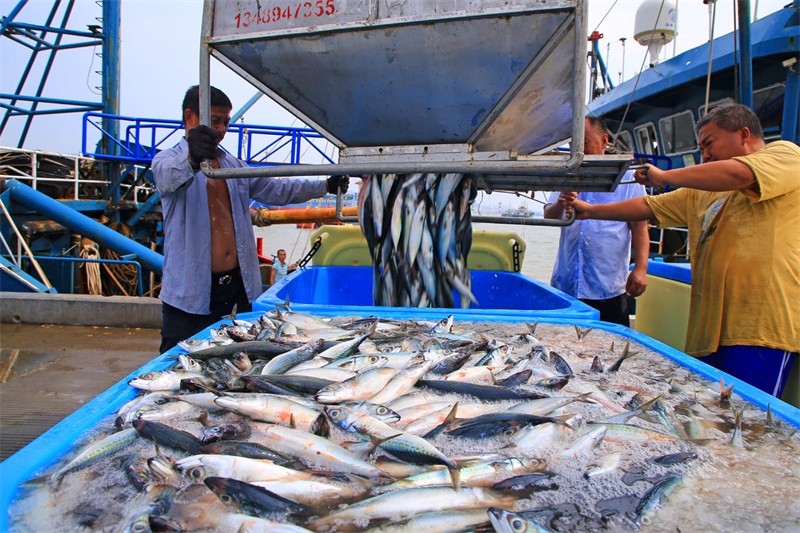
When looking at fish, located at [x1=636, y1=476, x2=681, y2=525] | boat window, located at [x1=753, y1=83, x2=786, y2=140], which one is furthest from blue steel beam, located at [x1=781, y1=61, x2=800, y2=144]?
fish, located at [x1=636, y1=476, x2=681, y2=525]

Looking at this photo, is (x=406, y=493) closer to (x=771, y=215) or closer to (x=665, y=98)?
(x=771, y=215)

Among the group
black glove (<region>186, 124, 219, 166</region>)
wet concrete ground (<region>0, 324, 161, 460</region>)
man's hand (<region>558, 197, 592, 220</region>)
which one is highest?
black glove (<region>186, 124, 219, 166</region>)

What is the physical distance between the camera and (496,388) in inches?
67.2

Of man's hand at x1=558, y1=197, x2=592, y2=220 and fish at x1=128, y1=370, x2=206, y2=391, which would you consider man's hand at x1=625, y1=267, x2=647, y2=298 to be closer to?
man's hand at x1=558, y1=197, x2=592, y2=220

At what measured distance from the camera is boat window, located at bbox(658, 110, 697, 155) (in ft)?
32.6

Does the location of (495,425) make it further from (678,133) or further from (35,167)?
(35,167)

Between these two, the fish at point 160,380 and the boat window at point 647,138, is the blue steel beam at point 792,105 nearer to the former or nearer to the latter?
the boat window at point 647,138

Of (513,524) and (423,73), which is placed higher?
(423,73)

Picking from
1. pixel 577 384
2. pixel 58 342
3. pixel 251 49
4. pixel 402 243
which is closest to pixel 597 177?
pixel 402 243

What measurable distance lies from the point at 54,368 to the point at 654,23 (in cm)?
1362

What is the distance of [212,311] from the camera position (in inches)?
132

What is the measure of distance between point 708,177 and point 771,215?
44 centimetres

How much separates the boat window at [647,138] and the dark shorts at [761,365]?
34.1 feet

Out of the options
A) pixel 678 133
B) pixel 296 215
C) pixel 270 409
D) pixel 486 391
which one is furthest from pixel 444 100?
pixel 678 133
